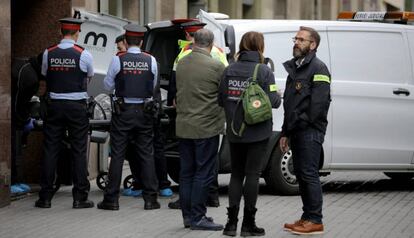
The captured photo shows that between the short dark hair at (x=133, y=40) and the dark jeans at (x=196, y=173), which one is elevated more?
the short dark hair at (x=133, y=40)

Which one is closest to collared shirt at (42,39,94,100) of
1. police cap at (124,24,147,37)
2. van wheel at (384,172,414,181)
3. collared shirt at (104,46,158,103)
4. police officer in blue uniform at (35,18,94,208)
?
police officer in blue uniform at (35,18,94,208)

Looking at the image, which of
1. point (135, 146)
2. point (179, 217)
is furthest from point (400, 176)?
point (179, 217)

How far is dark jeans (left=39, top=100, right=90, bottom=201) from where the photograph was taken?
1116 centimetres

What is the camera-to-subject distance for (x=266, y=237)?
30.7 ft

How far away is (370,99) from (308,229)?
332 cm

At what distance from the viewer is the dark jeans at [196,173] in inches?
381

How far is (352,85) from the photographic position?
40.4 ft

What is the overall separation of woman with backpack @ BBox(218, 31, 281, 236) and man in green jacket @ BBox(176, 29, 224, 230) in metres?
0.29

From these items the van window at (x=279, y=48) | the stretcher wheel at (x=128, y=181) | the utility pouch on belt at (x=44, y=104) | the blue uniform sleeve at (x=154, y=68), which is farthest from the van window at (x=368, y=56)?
the utility pouch on belt at (x=44, y=104)

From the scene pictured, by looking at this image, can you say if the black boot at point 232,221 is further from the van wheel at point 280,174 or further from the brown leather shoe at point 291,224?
the van wheel at point 280,174

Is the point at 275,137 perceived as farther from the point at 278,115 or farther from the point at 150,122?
the point at 150,122

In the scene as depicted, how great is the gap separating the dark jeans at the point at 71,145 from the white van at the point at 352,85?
1272mm

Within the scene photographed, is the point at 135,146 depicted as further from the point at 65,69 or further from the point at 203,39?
the point at 203,39

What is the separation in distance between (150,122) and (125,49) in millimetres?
1195
